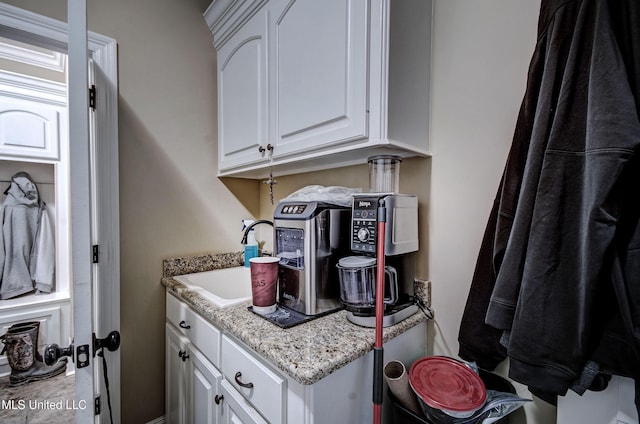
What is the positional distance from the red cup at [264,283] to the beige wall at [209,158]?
0.58 metres

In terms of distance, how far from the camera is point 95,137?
1.20 metres

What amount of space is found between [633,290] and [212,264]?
5.63ft

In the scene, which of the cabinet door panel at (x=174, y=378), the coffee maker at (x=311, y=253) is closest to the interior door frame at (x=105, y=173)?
the cabinet door panel at (x=174, y=378)

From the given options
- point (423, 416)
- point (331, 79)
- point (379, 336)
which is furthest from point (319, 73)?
point (423, 416)

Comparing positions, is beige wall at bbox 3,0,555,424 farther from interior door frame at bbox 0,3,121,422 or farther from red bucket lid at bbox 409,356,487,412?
red bucket lid at bbox 409,356,487,412

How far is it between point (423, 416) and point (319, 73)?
112 cm

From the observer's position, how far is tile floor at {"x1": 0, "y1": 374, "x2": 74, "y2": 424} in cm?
161

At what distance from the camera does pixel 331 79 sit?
898 mm

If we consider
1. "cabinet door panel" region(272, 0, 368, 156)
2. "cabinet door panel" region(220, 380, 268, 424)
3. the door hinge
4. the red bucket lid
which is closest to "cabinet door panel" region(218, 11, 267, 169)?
"cabinet door panel" region(272, 0, 368, 156)

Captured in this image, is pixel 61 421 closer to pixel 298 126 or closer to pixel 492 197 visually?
pixel 298 126

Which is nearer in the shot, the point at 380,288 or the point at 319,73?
the point at 380,288

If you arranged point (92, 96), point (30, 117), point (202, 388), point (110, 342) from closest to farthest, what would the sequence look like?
point (110, 342) → point (202, 388) → point (92, 96) → point (30, 117)

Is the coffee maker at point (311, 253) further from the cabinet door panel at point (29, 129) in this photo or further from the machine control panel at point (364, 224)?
the cabinet door panel at point (29, 129)

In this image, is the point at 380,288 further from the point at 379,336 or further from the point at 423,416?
the point at 423,416
